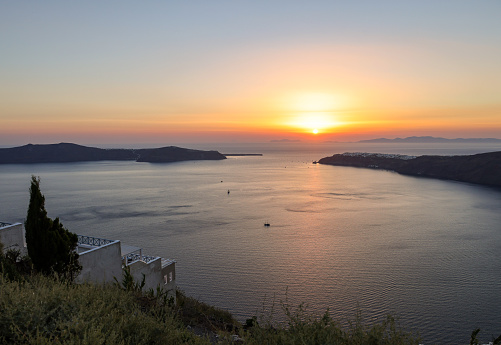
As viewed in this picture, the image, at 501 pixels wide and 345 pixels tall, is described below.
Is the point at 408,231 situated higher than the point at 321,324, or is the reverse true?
the point at 321,324

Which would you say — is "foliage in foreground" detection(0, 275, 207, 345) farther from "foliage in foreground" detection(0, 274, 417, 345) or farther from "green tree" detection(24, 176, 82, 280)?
"green tree" detection(24, 176, 82, 280)

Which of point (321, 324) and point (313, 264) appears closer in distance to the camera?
point (321, 324)

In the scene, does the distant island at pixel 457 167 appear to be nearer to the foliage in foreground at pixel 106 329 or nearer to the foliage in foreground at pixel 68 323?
the foliage in foreground at pixel 106 329

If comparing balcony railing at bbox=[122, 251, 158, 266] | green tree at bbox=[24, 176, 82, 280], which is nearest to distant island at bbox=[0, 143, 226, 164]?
balcony railing at bbox=[122, 251, 158, 266]

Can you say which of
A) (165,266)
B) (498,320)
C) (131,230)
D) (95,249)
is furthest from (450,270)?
(131,230)

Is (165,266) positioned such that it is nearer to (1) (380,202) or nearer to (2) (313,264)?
(2) (313,264)

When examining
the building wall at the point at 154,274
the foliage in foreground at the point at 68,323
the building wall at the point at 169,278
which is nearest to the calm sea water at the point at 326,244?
the foliage in foreground at the point at 68,323
